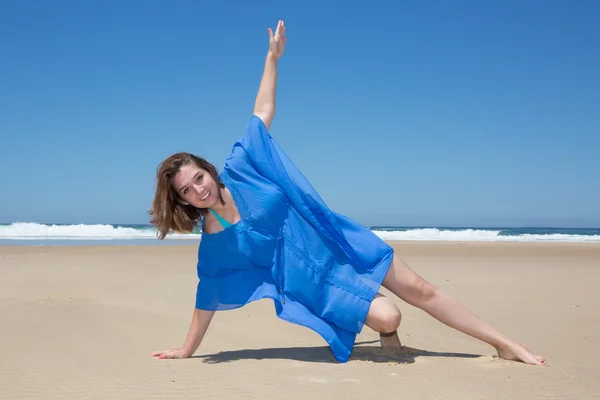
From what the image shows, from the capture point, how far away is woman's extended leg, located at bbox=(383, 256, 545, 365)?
379 cm

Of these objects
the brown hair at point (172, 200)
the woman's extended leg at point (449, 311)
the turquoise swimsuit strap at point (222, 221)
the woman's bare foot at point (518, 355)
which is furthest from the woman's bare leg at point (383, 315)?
the brown hair at point (172, 200)

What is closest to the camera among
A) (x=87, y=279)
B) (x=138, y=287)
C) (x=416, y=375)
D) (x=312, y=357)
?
(x=416, y=375)

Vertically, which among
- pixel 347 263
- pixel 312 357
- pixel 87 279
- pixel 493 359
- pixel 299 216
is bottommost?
pixel 87 279

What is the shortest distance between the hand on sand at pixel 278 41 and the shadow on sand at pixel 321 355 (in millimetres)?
2281

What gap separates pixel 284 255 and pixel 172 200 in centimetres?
85

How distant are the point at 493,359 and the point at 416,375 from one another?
0.77m

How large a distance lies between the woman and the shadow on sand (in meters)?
0.21

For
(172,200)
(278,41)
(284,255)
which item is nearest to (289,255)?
(284,255)

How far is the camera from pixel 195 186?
362 centimetres

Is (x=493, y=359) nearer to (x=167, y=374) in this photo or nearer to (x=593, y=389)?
(x=593, y=389)

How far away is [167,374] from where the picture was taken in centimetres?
346

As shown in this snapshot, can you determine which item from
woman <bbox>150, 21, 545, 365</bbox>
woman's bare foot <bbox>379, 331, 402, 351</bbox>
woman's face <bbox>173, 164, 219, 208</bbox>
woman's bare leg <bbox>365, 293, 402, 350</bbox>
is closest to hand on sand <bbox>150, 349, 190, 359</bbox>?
woman <bbox>150, 21, 545, 365</bbox>

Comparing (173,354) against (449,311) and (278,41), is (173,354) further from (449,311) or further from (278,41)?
(278,41)

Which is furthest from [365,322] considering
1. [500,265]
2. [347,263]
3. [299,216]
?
[500,265]
